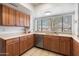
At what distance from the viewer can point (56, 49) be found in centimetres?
324

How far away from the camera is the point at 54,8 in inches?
152

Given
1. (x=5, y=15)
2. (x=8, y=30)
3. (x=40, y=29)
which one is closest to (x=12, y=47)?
(x=8, y=30)

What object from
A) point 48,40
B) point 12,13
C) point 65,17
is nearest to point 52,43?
point 48,40

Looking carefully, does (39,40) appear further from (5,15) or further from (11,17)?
(5,15)

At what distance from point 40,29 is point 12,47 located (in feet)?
7.95

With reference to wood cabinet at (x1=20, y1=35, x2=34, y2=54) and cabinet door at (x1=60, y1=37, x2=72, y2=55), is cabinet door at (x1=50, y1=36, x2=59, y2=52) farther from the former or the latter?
wood cabinet at (x1=20, y1=35, x2=34, y2=54)

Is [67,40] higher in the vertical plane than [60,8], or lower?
lower

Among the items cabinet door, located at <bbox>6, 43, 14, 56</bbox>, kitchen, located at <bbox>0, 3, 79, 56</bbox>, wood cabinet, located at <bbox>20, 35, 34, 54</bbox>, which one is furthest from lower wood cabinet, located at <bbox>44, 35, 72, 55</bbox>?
cabinet door, located at <bbox>6, 43, 14, 56</bbox>

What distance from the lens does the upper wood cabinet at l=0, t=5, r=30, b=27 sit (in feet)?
9.00

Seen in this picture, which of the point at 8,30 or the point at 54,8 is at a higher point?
the point at 54,8

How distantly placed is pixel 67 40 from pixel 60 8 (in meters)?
1.62

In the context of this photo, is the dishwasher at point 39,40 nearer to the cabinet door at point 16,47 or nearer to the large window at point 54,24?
the large window at point 54,24

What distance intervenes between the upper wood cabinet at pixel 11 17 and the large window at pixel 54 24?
94 centimetres

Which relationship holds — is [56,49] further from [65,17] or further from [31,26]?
[31,26]
